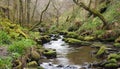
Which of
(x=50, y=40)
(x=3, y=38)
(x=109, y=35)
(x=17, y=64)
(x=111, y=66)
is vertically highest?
(x=3, y=38)

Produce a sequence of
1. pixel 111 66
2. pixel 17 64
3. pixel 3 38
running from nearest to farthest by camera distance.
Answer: pixel 17 64, pixel 111 66, pixel 3 38

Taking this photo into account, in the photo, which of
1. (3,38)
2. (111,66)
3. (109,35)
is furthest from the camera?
(109,35)

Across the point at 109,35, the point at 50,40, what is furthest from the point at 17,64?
the point at 50,40

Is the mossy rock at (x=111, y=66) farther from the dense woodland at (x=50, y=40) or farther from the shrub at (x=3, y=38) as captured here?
the shrub at (x=3, y=38)

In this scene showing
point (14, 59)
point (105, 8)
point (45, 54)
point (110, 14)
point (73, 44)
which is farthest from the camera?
point (105, 8)

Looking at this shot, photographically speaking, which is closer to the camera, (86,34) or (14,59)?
(14,59)

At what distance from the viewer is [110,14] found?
132 feet

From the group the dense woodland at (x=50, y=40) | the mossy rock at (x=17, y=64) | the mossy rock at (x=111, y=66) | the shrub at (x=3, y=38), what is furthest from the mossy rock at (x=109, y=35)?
the mossy rock at (x=17, y=64)

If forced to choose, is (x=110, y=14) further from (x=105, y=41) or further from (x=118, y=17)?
(x=105, y=41)

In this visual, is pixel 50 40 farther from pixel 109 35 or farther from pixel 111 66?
pixel 111 66

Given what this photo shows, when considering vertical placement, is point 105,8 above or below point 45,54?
above

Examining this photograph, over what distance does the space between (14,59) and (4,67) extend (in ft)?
9.95

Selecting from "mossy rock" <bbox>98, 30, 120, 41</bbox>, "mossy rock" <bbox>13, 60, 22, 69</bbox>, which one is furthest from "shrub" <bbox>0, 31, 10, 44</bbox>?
"mossy rock" <bbox>98, 30, 120, 41</bbox>

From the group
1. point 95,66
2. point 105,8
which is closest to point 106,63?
point 95,66
